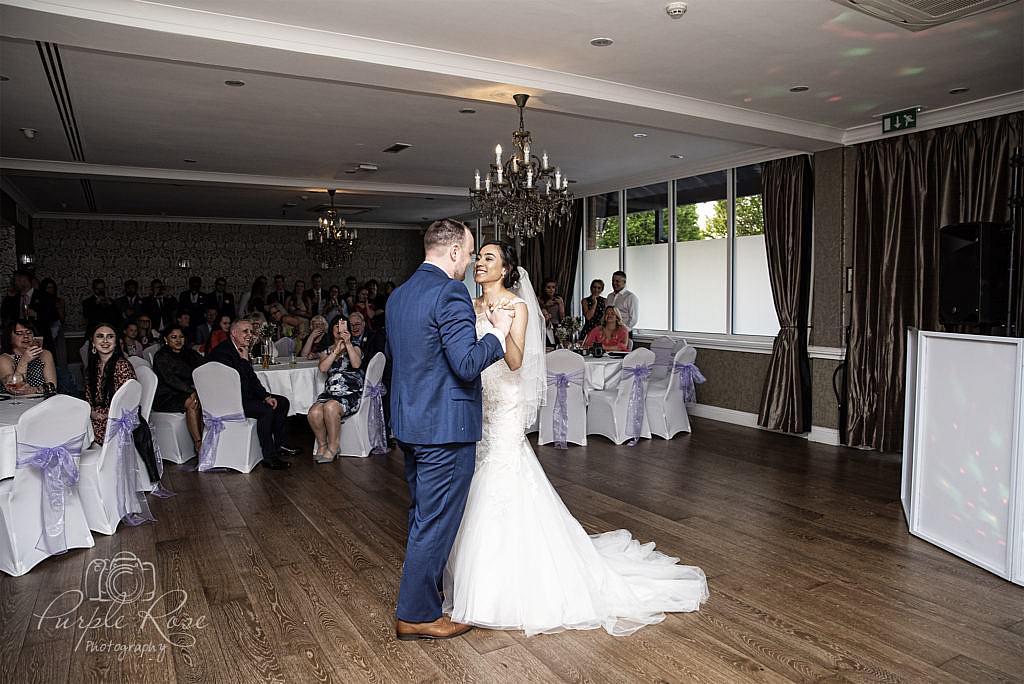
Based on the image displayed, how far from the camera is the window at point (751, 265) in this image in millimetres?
8094

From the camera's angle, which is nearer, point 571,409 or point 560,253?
point 571,409

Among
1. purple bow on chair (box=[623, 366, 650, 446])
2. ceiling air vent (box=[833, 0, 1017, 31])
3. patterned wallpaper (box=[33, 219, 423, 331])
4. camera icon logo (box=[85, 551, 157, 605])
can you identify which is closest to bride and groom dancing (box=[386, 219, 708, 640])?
camera icon logo (box=[85, 551, 157, 605])

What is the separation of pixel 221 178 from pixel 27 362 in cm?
487

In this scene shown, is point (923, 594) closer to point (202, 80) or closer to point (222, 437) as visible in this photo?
point (222, 437)

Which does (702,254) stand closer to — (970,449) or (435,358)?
(970,449)

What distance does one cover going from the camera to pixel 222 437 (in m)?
5.96

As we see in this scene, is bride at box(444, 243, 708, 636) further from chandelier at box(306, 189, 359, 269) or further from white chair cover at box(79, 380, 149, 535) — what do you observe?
chandelier at box(306, 189, 359, 269)

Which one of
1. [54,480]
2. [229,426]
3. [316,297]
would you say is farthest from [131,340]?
[316,297]

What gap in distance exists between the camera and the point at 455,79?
4.69 m

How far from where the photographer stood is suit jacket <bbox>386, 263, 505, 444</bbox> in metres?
2.86

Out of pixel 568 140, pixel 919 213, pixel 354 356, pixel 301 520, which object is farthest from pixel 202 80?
pixel 919 213

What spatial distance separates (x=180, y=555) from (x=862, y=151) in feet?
21.0

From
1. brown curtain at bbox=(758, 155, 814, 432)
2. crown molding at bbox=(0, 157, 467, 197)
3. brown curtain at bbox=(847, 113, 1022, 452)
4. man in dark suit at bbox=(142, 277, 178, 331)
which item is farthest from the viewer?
man in dark suit at bbox=(142, 277, 178, 331)

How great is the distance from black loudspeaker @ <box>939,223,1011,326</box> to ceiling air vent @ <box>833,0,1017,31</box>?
159cm
